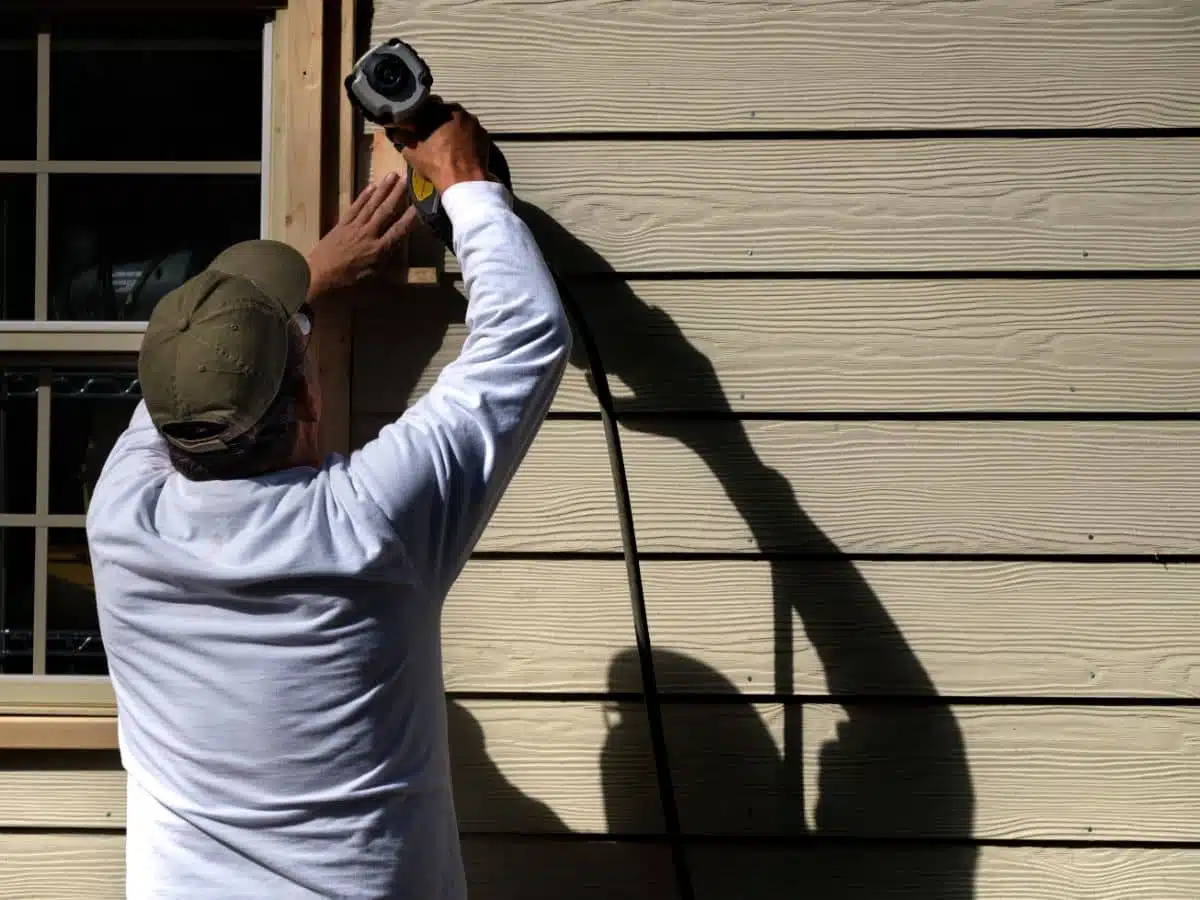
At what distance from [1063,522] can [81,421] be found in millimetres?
1586

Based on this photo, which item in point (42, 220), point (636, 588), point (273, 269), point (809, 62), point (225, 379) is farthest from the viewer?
point (42, 220)

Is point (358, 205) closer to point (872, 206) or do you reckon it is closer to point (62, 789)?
point (872, 206)

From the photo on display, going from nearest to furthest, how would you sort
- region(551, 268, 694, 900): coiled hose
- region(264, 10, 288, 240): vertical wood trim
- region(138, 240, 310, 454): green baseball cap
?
region(138, 240, 310, 454): green baseball cap < region(551, 268, 694, 900): coiled hose < region(264, 10, 288, 240): vertical wood trim

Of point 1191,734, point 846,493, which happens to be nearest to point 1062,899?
point 1191,734

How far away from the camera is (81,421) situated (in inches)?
74.0

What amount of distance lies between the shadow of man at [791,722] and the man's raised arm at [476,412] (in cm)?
44

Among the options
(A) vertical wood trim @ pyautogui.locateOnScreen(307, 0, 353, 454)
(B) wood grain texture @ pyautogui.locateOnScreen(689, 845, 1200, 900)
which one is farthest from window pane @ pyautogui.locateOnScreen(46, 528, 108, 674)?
(B) wood grain texture @ pyautogui.locateOnScreen(689, 845, 1200, 900)

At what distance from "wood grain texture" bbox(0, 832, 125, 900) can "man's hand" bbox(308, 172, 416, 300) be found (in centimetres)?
93

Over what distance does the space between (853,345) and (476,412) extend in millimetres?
737

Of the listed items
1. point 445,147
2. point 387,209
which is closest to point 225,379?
point 445,147

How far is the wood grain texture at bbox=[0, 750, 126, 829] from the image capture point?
174 centimetres

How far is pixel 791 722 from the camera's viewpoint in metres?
1.76

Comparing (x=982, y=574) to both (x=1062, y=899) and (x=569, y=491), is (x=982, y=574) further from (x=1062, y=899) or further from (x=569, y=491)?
(x=569, y=491)

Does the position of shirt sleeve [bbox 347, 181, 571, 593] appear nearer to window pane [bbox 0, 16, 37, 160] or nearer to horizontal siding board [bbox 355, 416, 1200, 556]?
horizontal siding board [bbox 355, 416, 1200, 556]
